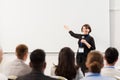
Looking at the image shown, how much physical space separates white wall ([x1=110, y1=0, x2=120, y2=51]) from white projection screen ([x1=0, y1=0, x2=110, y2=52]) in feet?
0.41

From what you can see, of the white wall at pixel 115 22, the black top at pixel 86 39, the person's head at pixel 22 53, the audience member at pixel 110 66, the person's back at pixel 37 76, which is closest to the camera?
the person's back at pixel 37 76

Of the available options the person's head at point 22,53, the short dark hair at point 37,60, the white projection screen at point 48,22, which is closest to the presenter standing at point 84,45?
the white projection screen at point 48,22

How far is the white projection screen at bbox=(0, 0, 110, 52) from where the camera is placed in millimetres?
6695

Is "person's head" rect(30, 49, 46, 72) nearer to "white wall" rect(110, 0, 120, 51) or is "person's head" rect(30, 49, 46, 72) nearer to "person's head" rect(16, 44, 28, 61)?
"person's head" rect(16, 44, 28, 61)

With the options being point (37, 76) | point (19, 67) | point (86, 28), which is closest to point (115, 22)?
point (86, 28)

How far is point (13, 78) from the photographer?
10.7 ft

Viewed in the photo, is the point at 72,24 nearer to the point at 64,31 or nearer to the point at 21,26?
the point at 64,31

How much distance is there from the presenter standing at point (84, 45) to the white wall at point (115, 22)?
0.69 meters

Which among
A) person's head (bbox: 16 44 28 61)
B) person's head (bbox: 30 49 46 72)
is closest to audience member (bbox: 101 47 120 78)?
person's head (bbox: 30 49 46 72)

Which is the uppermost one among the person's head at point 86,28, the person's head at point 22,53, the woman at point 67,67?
the person's head at point 86,28

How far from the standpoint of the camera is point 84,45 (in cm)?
632

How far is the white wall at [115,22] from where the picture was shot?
6.64 meters

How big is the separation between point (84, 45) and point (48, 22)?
1089mm

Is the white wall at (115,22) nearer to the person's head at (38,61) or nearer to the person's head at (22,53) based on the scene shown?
the person's head at (22,53)
